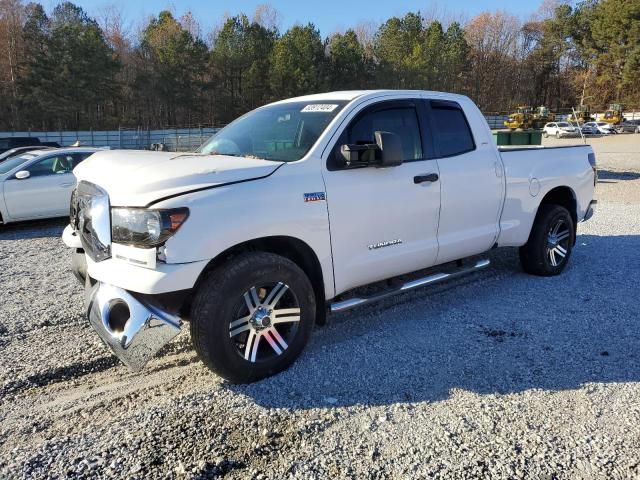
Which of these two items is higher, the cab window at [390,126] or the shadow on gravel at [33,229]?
the cab window at [390,126]

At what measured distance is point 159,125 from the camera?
67.5 meters

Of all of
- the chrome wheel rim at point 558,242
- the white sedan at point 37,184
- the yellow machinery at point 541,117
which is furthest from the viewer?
the yellow machinery at point 541,117

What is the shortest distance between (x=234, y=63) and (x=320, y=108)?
6880cm

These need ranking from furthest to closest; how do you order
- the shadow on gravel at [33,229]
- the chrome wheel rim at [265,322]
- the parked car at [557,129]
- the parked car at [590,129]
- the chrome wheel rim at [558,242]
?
the parked car at [590,129] → the parked car at [557,129] → the shadow on gravel at [33,229] → the chrome wheel rim at [558,242] → the chrome wheel rim at [265,322]

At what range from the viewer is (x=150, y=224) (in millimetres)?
3100

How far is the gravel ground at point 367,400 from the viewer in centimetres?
276

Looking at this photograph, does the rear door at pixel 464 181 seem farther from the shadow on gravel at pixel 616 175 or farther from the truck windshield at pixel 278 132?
the shadow on gravel at pixel 616 175

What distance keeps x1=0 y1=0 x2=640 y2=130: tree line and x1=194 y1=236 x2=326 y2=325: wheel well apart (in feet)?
199

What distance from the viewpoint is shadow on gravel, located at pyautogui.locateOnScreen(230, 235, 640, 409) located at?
11.6 ft

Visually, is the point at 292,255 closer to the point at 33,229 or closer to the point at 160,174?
the point at 160,174

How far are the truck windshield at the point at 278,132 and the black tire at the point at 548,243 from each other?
2963 millimetres

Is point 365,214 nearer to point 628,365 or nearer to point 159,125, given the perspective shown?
point 628,365

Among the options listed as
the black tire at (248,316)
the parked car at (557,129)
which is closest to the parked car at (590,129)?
the parked car at (557,129)

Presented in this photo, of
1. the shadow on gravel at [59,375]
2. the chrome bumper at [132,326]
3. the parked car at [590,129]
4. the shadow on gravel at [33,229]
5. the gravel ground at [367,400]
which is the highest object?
the parked car at [590,129]
